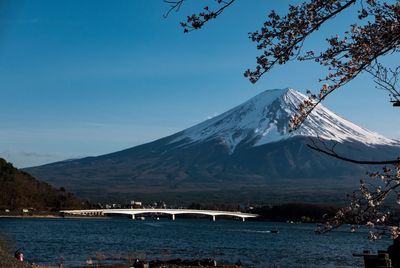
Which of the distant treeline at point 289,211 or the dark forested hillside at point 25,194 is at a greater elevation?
the dark forested hillside at point 25,194

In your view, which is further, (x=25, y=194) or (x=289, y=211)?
(x=289, y=211)

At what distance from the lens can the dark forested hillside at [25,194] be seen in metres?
83.9

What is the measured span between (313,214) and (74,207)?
42057 millimetres

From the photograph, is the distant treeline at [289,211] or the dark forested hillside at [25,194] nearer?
the dark forested hillside at [25,194]

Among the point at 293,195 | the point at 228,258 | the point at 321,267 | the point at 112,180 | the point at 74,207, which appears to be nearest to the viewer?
the point at 321,267

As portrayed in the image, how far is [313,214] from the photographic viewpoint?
106750 mm

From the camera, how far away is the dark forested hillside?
83.9m

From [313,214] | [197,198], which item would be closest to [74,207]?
[313,214]

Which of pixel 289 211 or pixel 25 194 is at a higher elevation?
pixel 25 194

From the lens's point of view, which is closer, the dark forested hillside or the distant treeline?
the dark forested hillside

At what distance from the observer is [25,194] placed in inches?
3529

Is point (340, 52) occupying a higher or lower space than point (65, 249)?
higher

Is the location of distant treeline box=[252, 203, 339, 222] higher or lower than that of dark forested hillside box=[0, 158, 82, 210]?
lower

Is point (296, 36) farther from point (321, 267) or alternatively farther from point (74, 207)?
point (74, 207)
